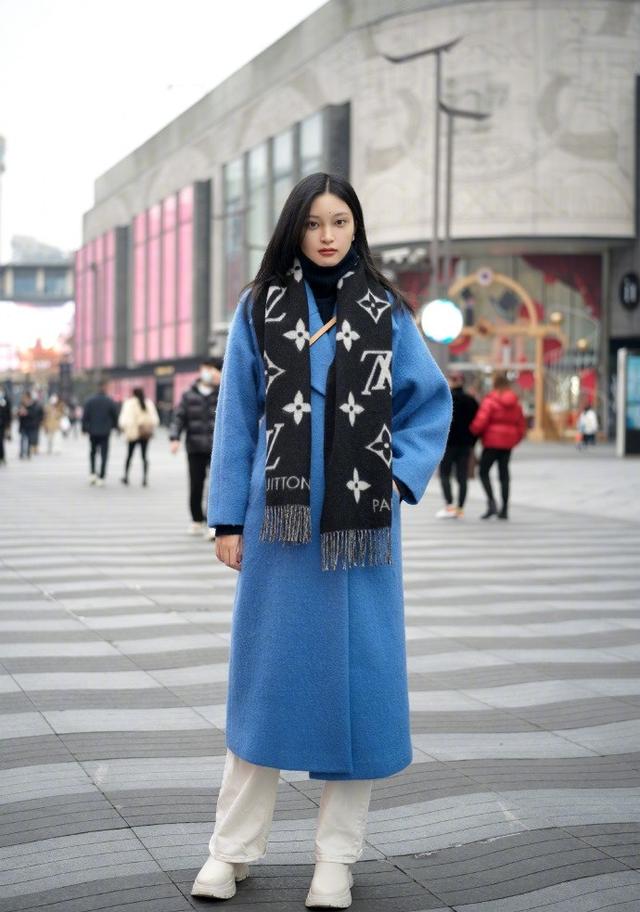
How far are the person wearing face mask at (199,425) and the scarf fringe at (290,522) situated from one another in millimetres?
10404

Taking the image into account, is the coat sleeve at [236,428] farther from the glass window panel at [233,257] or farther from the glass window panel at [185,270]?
the glass window panel at [185,270]

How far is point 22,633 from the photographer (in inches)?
304

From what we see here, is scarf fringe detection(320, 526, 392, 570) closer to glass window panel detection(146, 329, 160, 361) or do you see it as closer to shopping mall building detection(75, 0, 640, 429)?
shopping mall building detection(75, 0, 640, 429)

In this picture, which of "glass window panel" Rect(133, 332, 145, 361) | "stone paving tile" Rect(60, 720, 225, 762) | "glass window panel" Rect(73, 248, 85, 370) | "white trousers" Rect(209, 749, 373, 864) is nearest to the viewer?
"white trousers" Rect(209, 749, 373, 864)

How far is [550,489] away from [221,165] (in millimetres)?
48489

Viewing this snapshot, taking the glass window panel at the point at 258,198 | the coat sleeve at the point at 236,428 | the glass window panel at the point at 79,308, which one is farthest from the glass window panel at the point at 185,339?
the coat sleeve at the point at 236,428

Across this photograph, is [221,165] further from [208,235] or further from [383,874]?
[383,874]

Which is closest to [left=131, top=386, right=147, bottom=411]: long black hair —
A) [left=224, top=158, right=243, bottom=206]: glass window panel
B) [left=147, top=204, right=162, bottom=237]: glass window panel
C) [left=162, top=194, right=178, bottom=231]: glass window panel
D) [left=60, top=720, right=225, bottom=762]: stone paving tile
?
[left=60, top=720, right=225, bottom=762]: stone paving tile

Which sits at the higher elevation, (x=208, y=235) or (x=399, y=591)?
(x=208, y=235)

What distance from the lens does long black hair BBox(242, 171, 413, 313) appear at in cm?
367

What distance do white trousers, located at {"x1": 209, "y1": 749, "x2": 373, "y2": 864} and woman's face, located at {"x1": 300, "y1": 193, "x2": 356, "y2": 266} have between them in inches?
54.6

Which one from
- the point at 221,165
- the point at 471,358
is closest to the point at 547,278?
the point at 471,358

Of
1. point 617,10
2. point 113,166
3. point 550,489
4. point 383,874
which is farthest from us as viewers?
point 113,166

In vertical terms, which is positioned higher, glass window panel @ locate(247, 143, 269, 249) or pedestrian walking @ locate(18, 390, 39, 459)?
glass window panel @ locate(247, 143, 269, 249)
